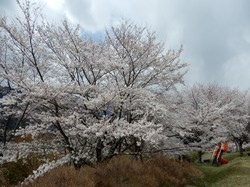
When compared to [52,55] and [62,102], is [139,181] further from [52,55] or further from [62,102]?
[52,55]

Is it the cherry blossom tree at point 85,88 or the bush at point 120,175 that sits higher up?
the cherry blossom tree at point 85,88

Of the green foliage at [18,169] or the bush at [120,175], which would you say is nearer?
the bush at [120,175]

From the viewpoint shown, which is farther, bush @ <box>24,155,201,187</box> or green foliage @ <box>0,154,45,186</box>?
green foliage @ <box>0,154,45,186</box>

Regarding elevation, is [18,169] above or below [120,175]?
above

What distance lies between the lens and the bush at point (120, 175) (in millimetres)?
8352

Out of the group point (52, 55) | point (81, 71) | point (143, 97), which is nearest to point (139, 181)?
point (143, 97)

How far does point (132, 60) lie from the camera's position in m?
12.6

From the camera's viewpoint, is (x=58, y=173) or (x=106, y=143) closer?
(x=58, y=173)

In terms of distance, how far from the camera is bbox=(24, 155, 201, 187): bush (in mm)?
8352

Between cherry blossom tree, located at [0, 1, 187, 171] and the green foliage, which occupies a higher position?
cherry blossom tree, located at [0, 1, 187, 171]

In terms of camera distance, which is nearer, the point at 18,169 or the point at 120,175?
the point at 120,175

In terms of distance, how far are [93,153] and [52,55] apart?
380 centimetres

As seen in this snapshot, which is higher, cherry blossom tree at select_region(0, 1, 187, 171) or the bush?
cherry blossom tree at select_region(0, 1, 187, 171)

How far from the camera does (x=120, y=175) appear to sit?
10.4 meters
